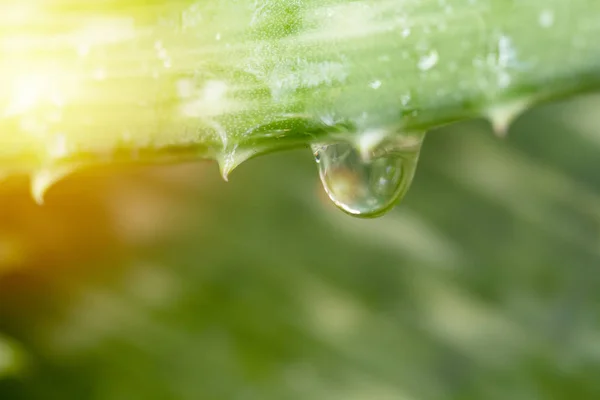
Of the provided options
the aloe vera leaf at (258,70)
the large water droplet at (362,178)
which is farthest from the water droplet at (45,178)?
the large water droplet at (362,178)

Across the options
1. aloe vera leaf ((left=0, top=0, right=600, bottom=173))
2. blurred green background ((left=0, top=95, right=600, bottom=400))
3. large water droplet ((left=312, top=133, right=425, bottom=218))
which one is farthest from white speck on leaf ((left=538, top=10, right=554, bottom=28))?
blurred green background ((left=0, top=95, right=600, bottom=400))

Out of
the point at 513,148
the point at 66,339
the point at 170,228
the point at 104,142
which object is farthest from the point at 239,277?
the point at 104,142

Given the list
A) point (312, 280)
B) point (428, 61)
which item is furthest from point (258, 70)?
point (312, 280)

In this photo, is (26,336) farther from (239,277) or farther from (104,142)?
(104,142)

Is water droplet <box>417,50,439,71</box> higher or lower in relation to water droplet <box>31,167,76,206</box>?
higher

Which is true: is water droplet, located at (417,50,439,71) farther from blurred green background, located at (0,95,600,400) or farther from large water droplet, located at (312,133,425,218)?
blurred green background, located at (0,95,600,400)

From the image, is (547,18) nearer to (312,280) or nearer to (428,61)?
(428,61)

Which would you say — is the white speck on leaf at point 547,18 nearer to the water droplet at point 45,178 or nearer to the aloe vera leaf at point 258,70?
the aloe vera leaf at point 258,70
